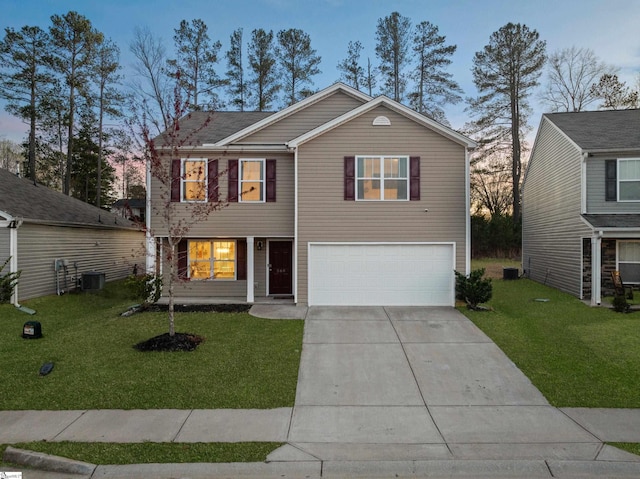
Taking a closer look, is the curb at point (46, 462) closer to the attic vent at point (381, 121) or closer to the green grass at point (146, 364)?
the green grass at point (146, 364)

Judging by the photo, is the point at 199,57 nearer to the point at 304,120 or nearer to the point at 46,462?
the point at 304,120

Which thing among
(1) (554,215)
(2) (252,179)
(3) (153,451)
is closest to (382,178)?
(2) (252,179)

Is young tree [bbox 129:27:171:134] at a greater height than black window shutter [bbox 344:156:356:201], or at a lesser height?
greater

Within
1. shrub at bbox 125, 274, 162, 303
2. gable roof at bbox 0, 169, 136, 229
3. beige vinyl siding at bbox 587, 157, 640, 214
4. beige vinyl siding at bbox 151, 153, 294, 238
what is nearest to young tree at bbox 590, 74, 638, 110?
beige vinyl siding at bbox 587, 157, 640, 214

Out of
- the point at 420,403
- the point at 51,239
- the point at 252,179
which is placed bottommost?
the point at 420,403

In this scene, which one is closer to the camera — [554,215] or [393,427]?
[393,427]

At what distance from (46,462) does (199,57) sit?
25574mm

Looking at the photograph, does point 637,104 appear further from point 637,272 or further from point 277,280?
point 277,280

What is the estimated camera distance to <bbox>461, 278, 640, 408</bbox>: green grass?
5.86 meters

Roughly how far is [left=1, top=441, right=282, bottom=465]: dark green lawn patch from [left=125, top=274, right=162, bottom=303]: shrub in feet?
25.1

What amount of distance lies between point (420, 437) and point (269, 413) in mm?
2018

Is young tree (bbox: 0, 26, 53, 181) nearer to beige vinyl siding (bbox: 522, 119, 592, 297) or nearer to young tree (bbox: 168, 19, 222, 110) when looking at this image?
young tree (bbox: 168, 19, 222, 110)

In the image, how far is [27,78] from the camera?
75.7 feet

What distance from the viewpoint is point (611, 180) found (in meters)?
13.5
